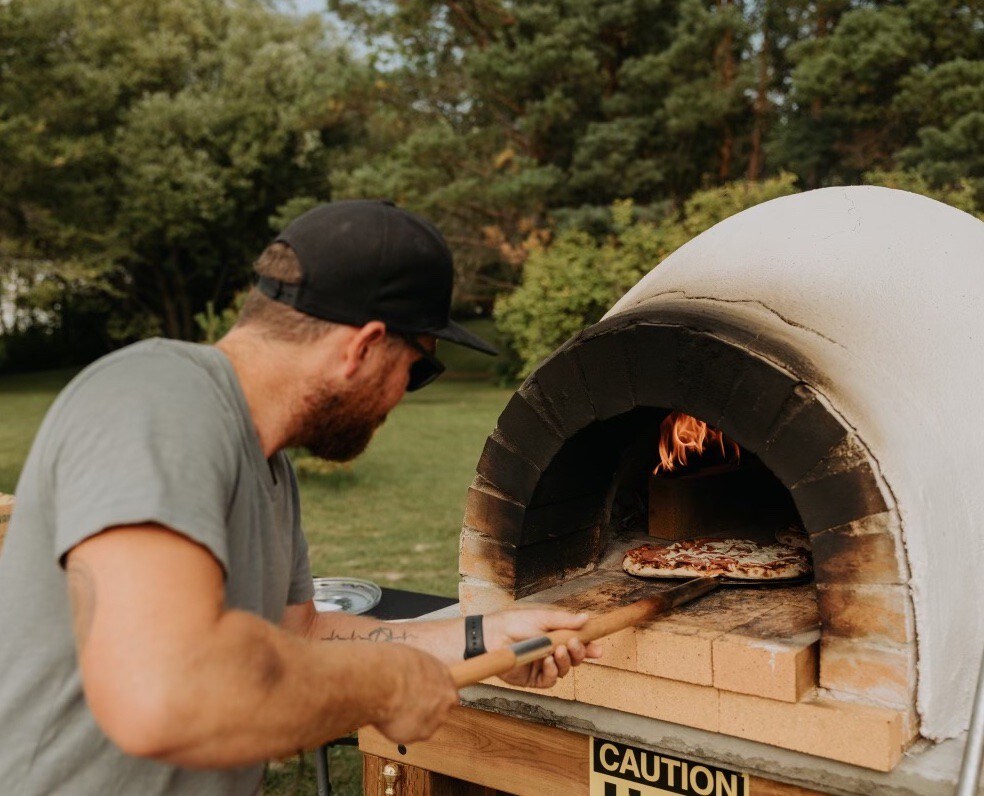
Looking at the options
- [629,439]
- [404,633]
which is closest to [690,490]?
[629,439]

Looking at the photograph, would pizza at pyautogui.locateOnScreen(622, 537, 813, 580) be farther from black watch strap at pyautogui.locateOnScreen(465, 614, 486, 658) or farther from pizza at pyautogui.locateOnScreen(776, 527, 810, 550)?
black watch strap at pyautogui.locateOnScreen(465, 614, 486, 658)

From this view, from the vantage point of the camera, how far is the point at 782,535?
11.2ft

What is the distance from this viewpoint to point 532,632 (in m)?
2.43

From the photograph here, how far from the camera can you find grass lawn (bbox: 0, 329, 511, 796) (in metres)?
7.07

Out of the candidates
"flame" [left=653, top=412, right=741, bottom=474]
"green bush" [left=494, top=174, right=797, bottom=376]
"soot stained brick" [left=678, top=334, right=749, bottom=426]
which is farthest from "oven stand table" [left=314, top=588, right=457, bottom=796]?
"green bush" [left=494, top=174, right=797, bottom=376]

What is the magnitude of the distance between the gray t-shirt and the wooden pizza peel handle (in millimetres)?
402

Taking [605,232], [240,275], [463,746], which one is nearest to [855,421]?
[463,746]

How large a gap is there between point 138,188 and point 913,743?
906 inches

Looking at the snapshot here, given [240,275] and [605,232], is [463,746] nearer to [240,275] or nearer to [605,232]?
[605,232]

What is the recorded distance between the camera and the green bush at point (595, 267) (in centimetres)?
1538

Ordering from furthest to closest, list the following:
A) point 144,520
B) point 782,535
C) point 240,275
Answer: point 240,275, point 782,535, point 144,520

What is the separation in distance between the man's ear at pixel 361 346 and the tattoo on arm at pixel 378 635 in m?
0.86

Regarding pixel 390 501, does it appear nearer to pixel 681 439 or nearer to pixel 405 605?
pixel 405 605

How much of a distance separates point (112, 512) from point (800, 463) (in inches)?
67.6
